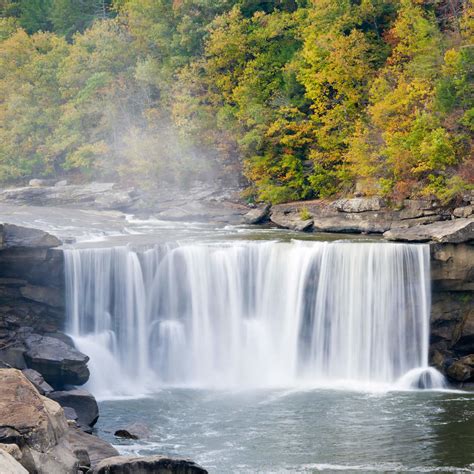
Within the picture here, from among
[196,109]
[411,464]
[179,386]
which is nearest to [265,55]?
[196,109]

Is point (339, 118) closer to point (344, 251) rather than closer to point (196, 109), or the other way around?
point (196, 109)

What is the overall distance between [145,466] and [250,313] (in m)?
15.8

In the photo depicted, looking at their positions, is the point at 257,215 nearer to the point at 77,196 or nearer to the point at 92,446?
the point at 77,196

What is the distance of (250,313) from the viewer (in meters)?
35.5

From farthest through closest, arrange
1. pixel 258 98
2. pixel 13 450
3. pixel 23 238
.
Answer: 1. pixel 258 98
2. pixel 23 238
3. pixel 13 450

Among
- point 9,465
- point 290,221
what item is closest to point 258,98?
point 290,221

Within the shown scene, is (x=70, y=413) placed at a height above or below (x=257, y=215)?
below

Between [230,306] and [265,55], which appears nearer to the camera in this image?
[230,306]

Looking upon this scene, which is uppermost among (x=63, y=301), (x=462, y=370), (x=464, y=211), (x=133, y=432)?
(x=464, y=211)

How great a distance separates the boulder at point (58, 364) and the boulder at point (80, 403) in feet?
6.32

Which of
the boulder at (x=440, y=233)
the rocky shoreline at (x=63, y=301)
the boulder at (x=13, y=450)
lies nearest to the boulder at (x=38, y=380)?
the rocky shoreline at (x=63, y=301)

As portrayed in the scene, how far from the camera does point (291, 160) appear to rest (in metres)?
48.4

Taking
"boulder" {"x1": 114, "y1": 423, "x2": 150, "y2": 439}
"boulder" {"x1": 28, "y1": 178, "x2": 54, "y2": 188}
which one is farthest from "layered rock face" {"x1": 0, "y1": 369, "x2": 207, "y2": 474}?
"boulder" {"x1": 28, "y1": 178, "x2": 54, "y2": 188}

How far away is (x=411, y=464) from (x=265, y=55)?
1247 inches
